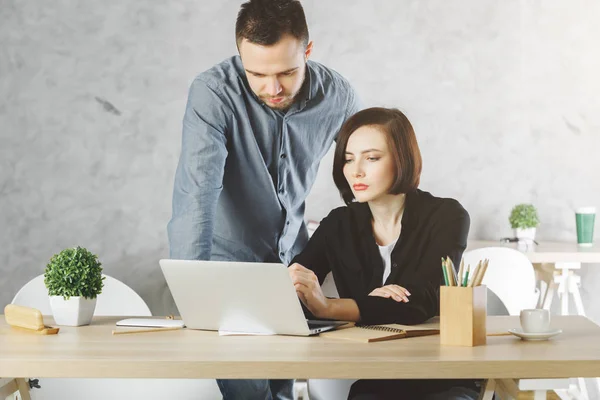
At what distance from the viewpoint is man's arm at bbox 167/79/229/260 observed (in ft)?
8.95

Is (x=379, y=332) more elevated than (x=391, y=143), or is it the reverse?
(x=391, y=143)

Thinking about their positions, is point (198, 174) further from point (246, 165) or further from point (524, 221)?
point (524, 221)


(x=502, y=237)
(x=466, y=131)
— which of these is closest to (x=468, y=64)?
(x=466, y=131)

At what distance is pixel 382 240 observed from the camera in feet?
7.30

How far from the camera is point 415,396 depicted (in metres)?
1.81

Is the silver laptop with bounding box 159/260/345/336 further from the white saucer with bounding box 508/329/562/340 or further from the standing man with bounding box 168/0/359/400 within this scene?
the standing man with bounding box 168/0/359/400

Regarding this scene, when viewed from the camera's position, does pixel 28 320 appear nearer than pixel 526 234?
Yes

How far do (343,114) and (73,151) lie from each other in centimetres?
108

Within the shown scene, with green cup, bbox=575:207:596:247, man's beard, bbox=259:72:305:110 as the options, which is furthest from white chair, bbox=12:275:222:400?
green cup, bbox=575:207:596:247

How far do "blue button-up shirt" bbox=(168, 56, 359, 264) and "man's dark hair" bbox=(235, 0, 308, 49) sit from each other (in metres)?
0.12

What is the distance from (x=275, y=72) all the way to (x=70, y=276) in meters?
1.07

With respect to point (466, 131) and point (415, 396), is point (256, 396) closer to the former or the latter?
point (415, 396)

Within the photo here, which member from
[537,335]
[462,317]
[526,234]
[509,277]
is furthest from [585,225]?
[462,317]

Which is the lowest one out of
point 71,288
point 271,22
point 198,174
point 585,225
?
point 585,225
